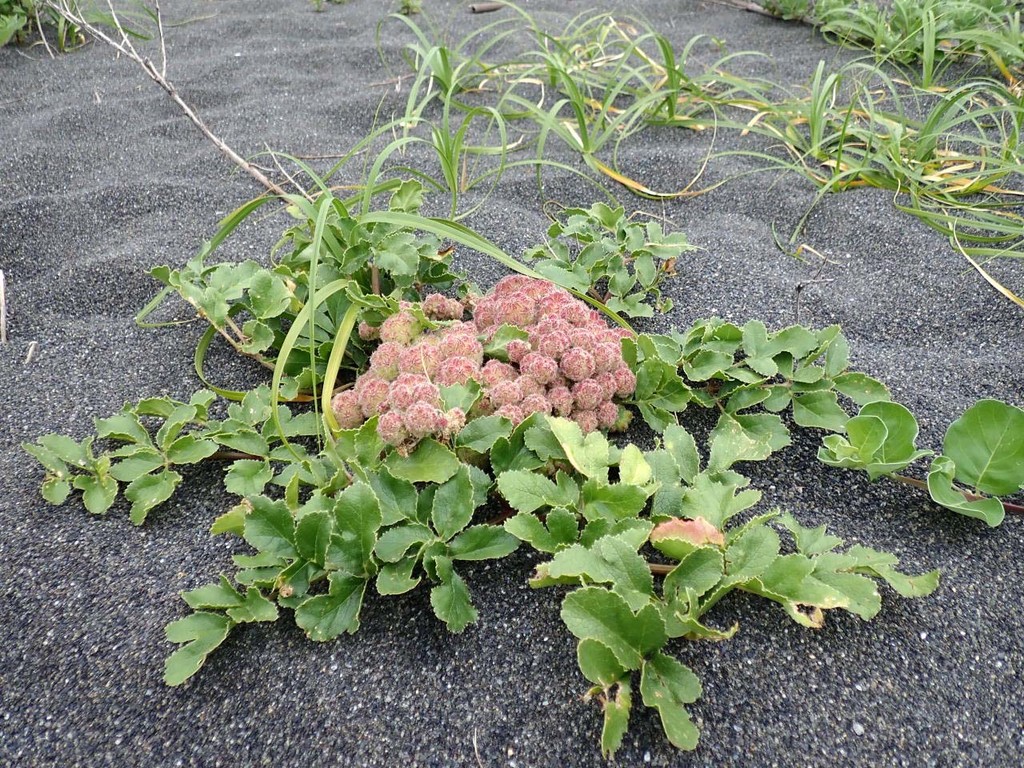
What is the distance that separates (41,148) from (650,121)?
184 cm

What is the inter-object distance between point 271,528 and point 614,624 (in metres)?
0.44

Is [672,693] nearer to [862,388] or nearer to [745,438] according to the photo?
[745,438]

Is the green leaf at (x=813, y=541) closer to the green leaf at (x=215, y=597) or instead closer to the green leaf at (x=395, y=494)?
the green leaf at (x=395, y=494)

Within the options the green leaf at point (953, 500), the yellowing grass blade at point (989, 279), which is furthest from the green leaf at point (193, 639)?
the yellowing grass blade at point (989, 279)

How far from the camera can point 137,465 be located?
1117mm

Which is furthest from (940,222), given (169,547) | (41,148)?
(41,148)

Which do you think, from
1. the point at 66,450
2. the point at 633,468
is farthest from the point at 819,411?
the point at 66,450

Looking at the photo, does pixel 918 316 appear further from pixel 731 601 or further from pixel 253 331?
pixel 253 331

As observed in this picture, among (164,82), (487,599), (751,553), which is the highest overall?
(164,82)

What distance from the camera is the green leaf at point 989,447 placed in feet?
3.27

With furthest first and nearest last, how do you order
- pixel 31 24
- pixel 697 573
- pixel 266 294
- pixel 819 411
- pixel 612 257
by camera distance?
pixel 31 24 → pixel 612 257 → pixel 266 294 → pixel 819 411 → pixel 697 573

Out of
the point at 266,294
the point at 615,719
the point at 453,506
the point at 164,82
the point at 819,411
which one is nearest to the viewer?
the point at 615,719

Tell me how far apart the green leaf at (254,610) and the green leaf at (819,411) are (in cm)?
81

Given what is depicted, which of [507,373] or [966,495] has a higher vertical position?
[507,373]
